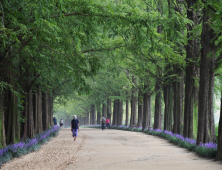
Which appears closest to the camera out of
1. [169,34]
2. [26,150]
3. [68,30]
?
[169,34]

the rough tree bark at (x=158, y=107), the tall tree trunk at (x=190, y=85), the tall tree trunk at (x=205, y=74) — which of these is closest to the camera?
the tall tree trunk at (x=205, y=74)

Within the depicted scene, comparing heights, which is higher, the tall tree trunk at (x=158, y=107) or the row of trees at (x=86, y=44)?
the row of trees at (x=86, y=44)

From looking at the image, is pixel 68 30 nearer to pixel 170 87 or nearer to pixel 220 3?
pixel 220 3

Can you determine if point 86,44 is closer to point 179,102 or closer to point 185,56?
point 185,56

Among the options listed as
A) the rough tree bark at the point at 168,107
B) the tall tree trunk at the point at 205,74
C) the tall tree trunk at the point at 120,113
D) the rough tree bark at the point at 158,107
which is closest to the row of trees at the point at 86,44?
the tall tree trunk at the point at 205,74

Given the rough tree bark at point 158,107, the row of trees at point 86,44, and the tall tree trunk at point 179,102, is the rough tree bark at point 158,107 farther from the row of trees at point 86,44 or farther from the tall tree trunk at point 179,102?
the tall tree trunk at point 179,102

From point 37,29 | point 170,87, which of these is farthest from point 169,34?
point 170,87

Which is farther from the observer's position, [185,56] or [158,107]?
[158,107]

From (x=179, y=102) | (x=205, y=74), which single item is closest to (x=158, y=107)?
(x=179, y=102)

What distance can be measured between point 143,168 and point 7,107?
7.69m

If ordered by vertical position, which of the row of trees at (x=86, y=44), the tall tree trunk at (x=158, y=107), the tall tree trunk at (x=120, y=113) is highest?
the row of trees at (x=86, y=44)

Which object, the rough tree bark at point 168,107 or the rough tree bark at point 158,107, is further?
the rough tree bark at point 158,107

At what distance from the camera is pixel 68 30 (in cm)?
1066

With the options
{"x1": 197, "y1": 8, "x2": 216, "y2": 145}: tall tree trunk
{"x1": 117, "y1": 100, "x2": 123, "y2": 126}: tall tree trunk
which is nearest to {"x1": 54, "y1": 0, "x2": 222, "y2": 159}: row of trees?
{"x1": 197, "y1": 8, "x2": 216, "y2": 145}: tall tree trunk
